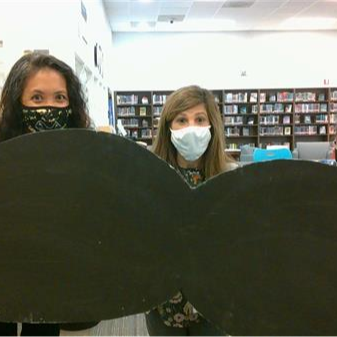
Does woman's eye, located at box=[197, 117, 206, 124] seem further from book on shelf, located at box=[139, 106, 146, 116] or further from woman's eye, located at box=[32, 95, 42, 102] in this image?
book on shelf, located at box=[139, 106, 146, 116]

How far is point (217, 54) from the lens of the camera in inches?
412

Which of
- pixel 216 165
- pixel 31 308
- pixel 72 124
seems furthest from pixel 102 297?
pixel 216 165

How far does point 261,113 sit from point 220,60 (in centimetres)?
184

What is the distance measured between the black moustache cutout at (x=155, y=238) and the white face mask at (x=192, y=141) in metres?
0.59

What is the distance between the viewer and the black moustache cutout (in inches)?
22.1

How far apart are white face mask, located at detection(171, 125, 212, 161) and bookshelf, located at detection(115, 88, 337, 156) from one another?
30.4ft

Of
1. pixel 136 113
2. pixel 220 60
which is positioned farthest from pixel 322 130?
pixel 136 113

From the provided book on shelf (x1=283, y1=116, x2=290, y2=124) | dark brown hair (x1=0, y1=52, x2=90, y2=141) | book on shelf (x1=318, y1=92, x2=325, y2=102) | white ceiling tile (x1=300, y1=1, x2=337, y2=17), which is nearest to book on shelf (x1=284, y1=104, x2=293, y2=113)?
book on shelf (x1=283, y1=116, x2=290, y2=124)

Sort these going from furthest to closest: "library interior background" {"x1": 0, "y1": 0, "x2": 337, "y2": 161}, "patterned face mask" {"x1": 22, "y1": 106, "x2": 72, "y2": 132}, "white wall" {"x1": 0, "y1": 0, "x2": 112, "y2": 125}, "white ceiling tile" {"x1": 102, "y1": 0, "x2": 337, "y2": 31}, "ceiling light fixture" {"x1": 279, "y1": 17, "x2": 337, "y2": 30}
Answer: "library interior background" {"x1": 0, "y1": 0, "x2": 337, "y2": 161} → "ceiling light fixture" {"x1": 279, "y1": 17, "x2": 337, "y2": 30} → "white ceiling tile" {"x1": 102, "y1": 0, "x2": 337, "y2": 31} → "white wall" {"x1": 0, "y1": 0, "x2": 112, "y2": 125} → "patterned face mask" {"x1": 22, "y1": 106, "x2": 72, "y2": 132}

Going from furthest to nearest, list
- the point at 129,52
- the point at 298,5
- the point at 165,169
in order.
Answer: the point at 129,52, the point at 298,5, the point at 165,169

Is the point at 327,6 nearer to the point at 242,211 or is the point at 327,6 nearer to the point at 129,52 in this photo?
the point at 129,52

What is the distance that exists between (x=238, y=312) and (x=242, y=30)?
35.6 ft

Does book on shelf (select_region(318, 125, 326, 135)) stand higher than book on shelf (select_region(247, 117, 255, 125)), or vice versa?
book on shelf (select_region(247, 117, 255, 125))

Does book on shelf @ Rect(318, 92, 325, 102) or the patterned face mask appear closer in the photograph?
the patterned face mask
